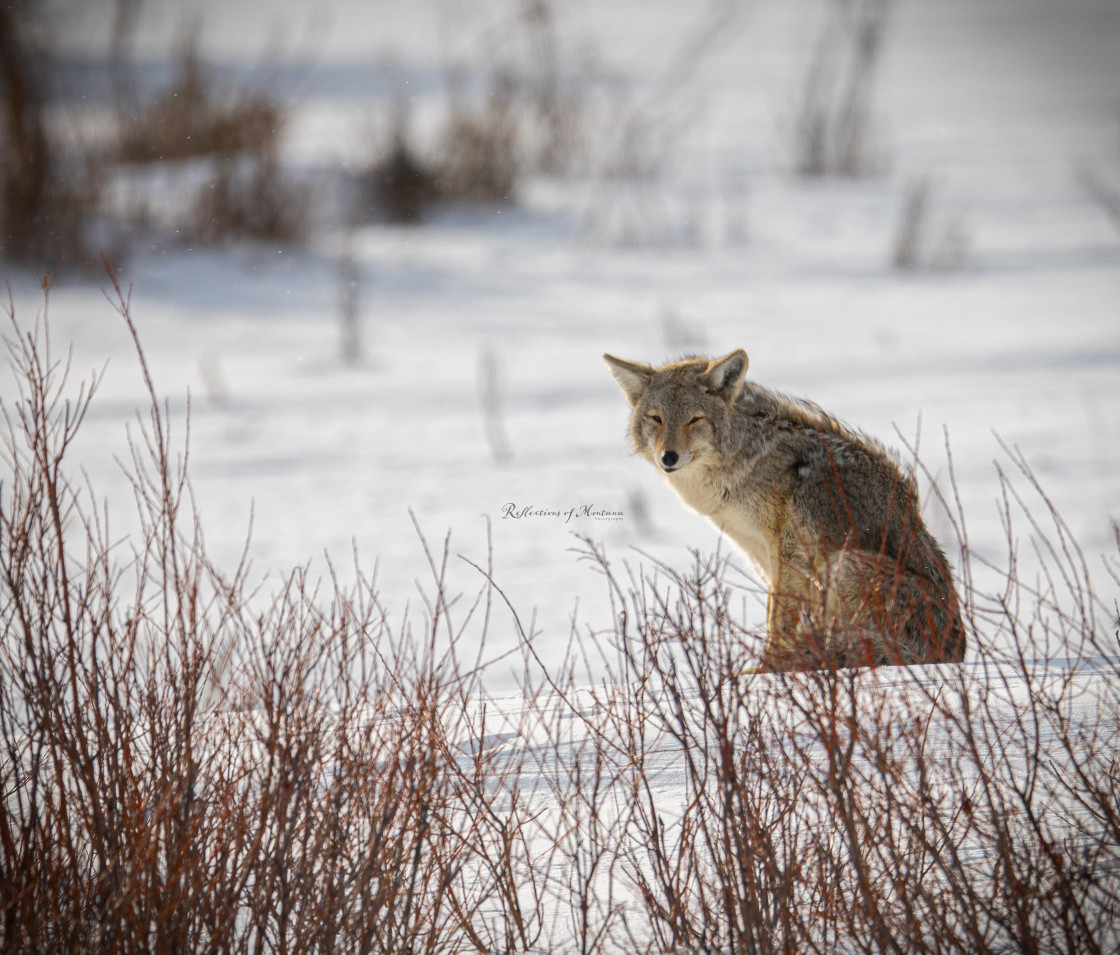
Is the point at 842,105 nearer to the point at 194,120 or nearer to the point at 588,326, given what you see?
the point at 588,326

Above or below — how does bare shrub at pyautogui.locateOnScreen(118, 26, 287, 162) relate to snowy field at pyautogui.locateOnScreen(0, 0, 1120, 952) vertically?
above

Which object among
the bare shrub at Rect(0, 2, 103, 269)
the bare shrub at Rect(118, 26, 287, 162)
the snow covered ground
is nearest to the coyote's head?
the snow covered ground

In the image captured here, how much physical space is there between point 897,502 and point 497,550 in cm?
531

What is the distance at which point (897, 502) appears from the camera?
4.80 m

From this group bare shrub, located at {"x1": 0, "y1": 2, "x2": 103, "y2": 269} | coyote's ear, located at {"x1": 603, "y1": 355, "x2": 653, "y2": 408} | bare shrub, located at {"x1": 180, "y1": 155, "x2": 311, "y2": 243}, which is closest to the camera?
coyote's ear, located at {"x1": 603, "y1": 355, "x2": 653, "y2": 408}

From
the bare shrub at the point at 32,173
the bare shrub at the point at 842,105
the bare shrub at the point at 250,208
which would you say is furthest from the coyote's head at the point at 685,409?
the bare shrub at the point at 842,105

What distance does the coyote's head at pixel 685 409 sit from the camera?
5.17 metres

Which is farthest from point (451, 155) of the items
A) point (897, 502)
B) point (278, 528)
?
point (897, 502)

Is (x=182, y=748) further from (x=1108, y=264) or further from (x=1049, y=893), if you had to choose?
(x=1108, y=264)

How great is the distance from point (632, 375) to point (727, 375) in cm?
51

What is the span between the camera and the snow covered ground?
1029 cm

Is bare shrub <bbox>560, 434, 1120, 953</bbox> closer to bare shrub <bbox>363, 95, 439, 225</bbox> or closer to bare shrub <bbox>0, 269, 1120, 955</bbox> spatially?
bare shrub <bbox>0, 269, 1120, 955</bbox>

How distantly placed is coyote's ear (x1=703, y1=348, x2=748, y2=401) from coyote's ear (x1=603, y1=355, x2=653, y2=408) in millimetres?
345

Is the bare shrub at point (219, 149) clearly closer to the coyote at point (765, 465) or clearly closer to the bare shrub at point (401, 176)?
the bare shrub at point (401, 176)
